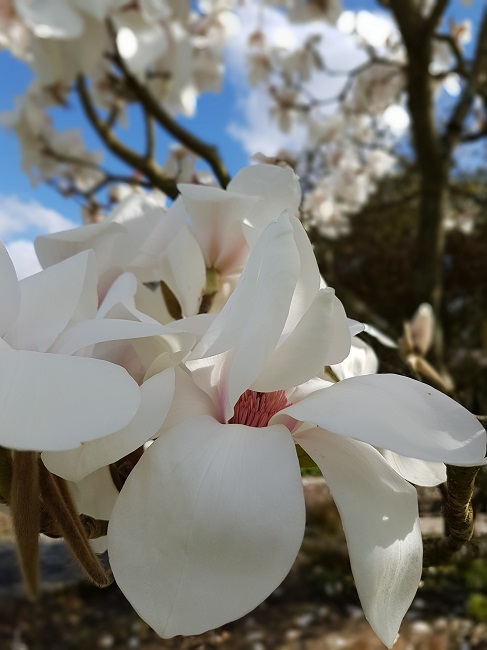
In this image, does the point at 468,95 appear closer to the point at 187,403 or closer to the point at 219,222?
the point at 219,222

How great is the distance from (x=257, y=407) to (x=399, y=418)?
6cm

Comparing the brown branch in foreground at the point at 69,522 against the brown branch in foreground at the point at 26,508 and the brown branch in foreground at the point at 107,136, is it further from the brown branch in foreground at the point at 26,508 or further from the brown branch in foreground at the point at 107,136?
the brown branch in foreground at the point at 107,136

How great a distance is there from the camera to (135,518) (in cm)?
16

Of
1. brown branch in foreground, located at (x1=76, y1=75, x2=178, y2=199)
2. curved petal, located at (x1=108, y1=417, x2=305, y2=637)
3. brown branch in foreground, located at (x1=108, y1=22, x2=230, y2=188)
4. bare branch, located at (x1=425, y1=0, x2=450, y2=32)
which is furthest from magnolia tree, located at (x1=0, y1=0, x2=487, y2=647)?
bare branch, located at (x1=425, y1=0, x2=450, y2=32)

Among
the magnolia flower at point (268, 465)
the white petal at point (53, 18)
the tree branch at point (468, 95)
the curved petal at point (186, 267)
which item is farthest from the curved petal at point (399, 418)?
the tree branch at point (468, 95)

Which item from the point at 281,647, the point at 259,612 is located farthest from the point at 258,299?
the point at 259,612

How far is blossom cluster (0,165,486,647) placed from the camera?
15 cm

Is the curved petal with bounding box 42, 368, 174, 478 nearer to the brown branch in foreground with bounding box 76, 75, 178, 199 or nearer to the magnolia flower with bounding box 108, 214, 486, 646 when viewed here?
the magnolia flower with bounding box 108, 214, 486, 646

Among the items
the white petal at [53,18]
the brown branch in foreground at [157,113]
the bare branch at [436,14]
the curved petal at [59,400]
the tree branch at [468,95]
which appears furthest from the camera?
the tree branch at [468,95]

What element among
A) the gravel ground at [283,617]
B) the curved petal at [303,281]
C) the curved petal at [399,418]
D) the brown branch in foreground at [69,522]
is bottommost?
the gravel ground at [283,617]

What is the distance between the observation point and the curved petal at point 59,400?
0.14 metres

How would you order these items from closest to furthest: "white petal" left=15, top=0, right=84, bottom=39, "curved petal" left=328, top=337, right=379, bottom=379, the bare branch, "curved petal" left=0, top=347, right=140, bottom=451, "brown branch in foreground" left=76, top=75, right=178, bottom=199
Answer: "curved petal" left=0, top=347, right=140, bottom=451 < "curved petal" left=328, top=337, right=379, bottom=379 < "white petal" left=15, top=0, right=84, bottom=39 < "brown branch in foreground" left=76, top=75, right=178, bottom=199 < the bare branch

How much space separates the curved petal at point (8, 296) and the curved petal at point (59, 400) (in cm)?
3

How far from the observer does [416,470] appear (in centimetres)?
21
